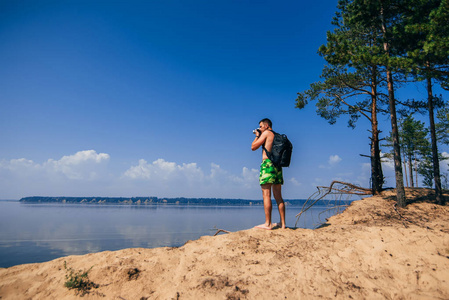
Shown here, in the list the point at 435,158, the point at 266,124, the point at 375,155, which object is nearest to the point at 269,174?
the point at 266,124

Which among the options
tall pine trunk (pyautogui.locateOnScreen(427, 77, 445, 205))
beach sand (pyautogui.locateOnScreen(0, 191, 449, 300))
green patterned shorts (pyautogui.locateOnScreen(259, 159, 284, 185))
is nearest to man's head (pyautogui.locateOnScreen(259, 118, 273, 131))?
green patterned shorts (pyautogui.locateOnScreen(259, 159, 284, 185))

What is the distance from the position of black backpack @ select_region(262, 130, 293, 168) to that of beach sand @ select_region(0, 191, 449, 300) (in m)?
1.48

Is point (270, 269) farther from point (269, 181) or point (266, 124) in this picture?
point (266, 124)

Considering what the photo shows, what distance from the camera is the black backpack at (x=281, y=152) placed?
481 cm

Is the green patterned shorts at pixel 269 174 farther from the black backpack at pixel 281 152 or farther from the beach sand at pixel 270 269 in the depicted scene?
the beach sand at pixel 270 269

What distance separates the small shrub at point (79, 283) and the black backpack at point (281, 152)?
384 centimetres

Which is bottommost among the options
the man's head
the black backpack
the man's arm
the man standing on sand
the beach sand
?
the beach sand

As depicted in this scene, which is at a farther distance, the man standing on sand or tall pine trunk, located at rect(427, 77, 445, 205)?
tall pine trunk, located at rect(427, 77, 445, 205)

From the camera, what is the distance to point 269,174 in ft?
15.8

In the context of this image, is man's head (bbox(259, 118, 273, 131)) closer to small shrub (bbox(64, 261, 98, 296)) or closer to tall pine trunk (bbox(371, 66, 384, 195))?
small shrub (bbox(64, 261, 98, 296))

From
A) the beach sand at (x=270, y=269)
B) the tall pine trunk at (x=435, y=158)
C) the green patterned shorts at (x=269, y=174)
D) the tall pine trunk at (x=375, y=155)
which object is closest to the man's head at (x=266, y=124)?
the green patterned shorts at (x=269, y=174)

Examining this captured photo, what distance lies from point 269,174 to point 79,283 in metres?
3.78

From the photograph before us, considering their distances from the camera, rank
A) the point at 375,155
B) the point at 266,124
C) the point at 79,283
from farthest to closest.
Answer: the point at 375,155
the point at 266,124
the point at 79,283

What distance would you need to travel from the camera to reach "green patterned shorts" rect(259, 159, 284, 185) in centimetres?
479
